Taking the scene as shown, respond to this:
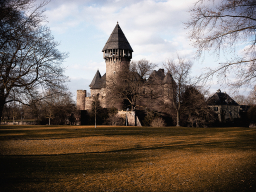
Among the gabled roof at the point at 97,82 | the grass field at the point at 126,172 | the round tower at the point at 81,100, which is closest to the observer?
the grass field at the point at 126,172

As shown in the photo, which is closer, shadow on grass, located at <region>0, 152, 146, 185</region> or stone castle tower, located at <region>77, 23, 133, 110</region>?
shadow on grass, located at <region>0, 152, 146, 185</region>

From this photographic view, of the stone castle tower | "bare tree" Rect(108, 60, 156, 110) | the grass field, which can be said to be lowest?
the grass field

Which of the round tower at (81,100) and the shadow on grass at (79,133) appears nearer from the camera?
the shadow on grass at (79,133)

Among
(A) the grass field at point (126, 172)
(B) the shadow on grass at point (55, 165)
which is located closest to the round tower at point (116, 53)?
(B) the shadow on grass at point (55, 165)

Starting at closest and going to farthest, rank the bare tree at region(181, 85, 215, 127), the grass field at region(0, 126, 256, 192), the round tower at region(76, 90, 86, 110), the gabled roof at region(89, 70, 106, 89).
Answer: the grass field at region(0, 126, 256, 192), the bare tree at region(181, 85, 215, 127), the gabled roof at region(89, 70, 106, 89), the round tower at region(76, 90, 86, 110)

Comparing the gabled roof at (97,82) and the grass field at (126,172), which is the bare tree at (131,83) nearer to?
the gabled roof at (97,82)

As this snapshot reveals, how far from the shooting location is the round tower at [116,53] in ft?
145

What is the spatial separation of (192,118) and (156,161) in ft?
87.3

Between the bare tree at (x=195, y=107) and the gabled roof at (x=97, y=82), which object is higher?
the gabled roof at (x=97, y=82)

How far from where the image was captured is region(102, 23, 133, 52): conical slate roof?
44.5 meters

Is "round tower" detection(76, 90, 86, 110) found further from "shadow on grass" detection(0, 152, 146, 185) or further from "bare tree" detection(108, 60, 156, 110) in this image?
"shadow on grass" detection(0, 152, 146, 185)

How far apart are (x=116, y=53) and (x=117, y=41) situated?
2.52m

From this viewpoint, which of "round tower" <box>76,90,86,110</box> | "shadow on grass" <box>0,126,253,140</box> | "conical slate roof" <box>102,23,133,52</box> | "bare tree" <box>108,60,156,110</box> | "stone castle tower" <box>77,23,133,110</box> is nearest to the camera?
"shadow on grass" <box>0,126,253,140</box>

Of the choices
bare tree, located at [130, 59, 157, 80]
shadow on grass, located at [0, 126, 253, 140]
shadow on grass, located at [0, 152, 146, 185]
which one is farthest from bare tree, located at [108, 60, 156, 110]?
shadow on grass, located at [0, 152, 146, 185]
